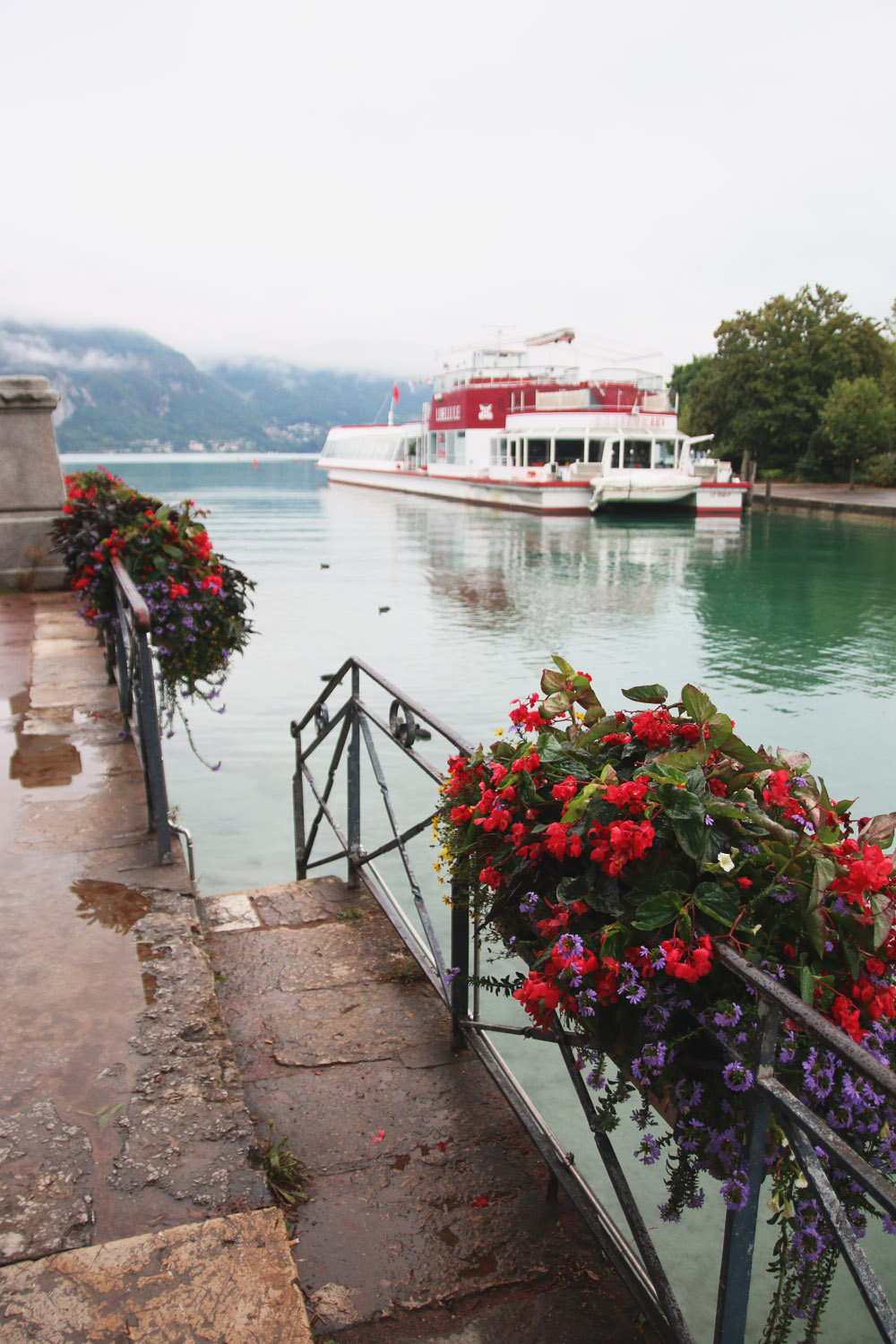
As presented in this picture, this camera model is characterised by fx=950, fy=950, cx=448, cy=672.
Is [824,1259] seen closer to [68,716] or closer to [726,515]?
[68,716]

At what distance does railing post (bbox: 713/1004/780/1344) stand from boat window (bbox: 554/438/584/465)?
39.8 m

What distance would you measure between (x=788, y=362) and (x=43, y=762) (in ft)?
138

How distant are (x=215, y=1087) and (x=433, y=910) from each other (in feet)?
12.6

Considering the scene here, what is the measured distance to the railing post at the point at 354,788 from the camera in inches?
160

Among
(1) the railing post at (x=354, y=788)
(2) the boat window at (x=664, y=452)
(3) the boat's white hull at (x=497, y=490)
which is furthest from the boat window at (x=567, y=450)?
(1) the railing post at (x=354, y=788)

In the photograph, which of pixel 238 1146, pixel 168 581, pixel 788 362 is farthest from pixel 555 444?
pixel 238 1146

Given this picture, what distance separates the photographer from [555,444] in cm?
3953

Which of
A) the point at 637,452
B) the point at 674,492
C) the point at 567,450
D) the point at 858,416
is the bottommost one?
the point at 674,492

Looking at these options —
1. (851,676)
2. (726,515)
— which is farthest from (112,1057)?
(726,515)

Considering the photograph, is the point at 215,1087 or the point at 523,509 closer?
the point at 215,1087

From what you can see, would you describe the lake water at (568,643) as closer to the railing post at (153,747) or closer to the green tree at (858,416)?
the railing post at (153,747)

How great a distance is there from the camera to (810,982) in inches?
58.8

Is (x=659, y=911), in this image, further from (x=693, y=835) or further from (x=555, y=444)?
(x=555, y=444)

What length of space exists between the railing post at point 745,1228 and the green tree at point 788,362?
42956mm
